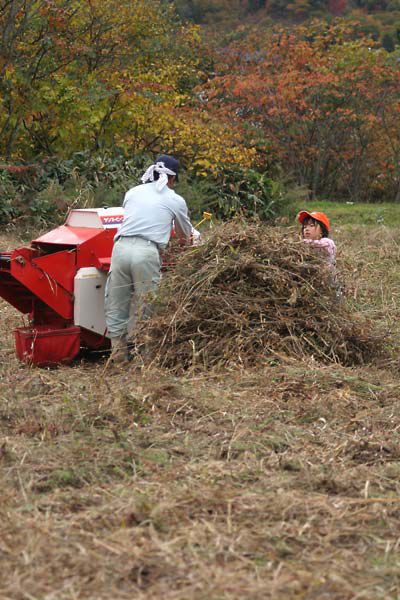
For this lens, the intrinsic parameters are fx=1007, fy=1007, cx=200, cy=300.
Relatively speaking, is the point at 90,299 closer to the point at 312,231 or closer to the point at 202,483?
the point at 312,231

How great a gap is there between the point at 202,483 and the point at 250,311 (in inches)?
104

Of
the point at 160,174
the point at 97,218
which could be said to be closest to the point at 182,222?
the point at 160,174

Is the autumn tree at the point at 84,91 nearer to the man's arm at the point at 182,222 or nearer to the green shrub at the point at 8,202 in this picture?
the green shrub at the point at 8,202

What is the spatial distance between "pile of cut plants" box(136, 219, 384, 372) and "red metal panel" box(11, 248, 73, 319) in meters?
0.67

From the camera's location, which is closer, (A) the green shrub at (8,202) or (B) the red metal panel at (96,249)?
(B) the red metal panel at (96,249)

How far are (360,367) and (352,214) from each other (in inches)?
440

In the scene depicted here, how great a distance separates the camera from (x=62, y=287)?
7.41 metres

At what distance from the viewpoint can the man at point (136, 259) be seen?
7383 millimetres

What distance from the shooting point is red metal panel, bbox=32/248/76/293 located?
7328mm

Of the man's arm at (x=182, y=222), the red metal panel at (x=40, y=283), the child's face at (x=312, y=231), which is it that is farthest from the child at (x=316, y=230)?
the red metal panel at (x=40, y=283)

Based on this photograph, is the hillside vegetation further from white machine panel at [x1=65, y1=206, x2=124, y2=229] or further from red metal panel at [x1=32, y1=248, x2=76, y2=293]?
red metal panel at [x1=32, y1=248, x2=76, y2=293]

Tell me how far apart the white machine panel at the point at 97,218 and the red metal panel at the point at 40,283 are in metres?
0.65

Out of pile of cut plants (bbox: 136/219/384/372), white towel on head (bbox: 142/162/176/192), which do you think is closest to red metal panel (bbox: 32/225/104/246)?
white towel on head (bbox: 142/162/176/192)

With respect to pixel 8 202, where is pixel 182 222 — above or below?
above
